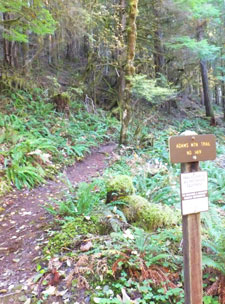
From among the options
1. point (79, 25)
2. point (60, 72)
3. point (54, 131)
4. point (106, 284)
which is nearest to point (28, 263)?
point (106, 284)

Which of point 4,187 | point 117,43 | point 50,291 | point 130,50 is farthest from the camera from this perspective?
point 117,43

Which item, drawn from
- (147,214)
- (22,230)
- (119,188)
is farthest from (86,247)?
(22,230)

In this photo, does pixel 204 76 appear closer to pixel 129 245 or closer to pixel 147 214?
pixel 147 214

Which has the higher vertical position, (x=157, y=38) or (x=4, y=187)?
(x=157, y=38)

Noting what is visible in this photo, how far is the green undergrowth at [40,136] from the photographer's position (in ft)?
20.7

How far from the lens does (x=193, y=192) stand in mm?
2170

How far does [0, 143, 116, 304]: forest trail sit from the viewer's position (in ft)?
9.95

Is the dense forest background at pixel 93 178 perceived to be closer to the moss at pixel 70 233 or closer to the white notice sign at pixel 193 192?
the moss at pixel 70 233

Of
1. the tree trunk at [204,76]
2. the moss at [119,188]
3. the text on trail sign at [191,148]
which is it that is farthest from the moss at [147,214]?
the tree trunk at [204,76]

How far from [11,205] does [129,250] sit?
10.3ft

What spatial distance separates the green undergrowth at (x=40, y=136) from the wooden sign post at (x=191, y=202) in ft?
15.0

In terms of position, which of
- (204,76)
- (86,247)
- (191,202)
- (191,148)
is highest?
(204,76)

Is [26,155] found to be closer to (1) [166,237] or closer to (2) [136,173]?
(2) [136,173]

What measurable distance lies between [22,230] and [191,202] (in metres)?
3.08
